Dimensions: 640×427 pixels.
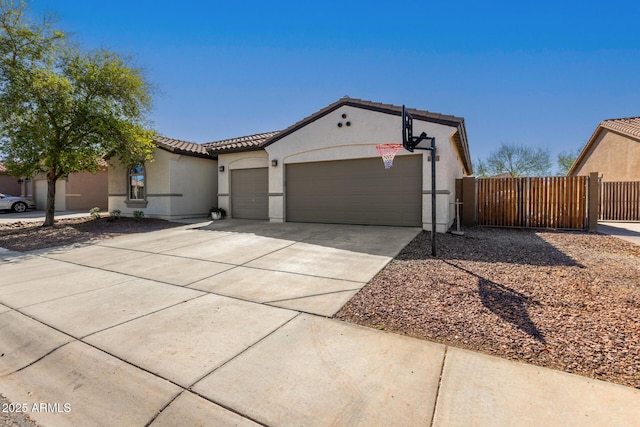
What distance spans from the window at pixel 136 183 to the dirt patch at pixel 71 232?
1.52 m

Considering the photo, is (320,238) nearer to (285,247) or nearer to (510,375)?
(285,247)

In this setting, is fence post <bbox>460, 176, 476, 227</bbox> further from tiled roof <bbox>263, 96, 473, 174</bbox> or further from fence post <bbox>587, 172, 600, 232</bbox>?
fence post <bbox>587, 172, 600, 232</bbox>

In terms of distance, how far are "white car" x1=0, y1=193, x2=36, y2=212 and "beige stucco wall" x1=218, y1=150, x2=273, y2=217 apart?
1871 cm

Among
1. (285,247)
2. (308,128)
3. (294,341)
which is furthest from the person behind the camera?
(308,128)

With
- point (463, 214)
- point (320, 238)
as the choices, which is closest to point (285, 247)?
point (320, 238)

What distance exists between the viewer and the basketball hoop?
916cm

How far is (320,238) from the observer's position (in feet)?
28.3

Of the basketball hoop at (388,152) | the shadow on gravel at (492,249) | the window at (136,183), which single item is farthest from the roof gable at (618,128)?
the window at (136,183)

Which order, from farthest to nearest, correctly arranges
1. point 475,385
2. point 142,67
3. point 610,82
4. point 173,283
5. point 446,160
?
1. point 610,82
2. point 142,67
3. point 446,160
4. point 173,283
5. point 475,385

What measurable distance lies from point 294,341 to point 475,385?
1692 mm

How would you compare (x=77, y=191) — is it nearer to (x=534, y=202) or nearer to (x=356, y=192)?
(x=356, y=192)

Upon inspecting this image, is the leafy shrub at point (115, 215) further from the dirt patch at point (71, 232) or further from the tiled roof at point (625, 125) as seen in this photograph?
the tiled roof at point (625, 125)

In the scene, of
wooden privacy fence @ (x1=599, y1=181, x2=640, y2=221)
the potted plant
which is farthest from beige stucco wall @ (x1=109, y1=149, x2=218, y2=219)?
wooden privacy fence @ (x1=599, y1=181, x2=640, y2=221)

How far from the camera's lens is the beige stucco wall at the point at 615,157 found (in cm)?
1645
